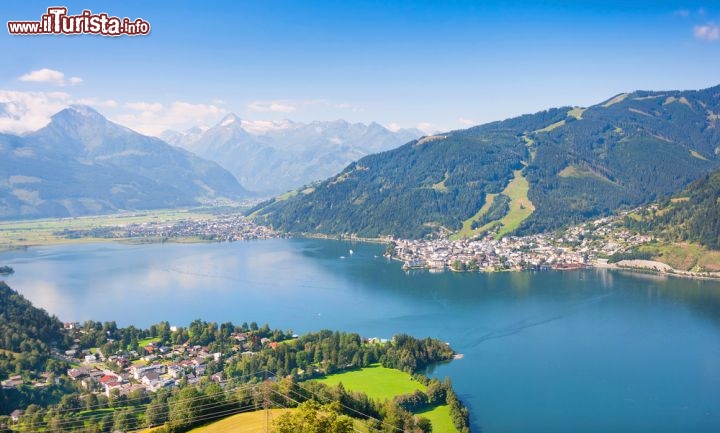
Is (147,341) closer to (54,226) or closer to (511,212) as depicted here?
(511,212)

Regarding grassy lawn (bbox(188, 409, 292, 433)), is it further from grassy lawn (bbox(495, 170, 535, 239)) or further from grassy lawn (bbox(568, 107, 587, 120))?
grassy lawn (bbox(568, 107, 587, 120))

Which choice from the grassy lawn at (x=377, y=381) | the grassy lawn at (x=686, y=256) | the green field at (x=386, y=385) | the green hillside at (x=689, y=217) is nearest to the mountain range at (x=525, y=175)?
the green hillside at (x=689, y=217)

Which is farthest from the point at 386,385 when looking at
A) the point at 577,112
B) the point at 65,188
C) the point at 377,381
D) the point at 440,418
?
the point at 65,188

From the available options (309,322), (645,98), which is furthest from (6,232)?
(645,98)

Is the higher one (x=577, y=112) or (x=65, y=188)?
(x=577, y=112)

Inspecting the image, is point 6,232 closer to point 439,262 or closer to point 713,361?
point 439,262

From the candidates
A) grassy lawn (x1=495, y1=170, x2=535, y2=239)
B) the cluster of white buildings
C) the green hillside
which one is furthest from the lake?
grassy lawn (x1=495, y1=170, x2=535, y2=239)

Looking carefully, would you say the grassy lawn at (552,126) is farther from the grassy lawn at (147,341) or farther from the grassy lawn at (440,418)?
the grassy lawn at (440,418)
